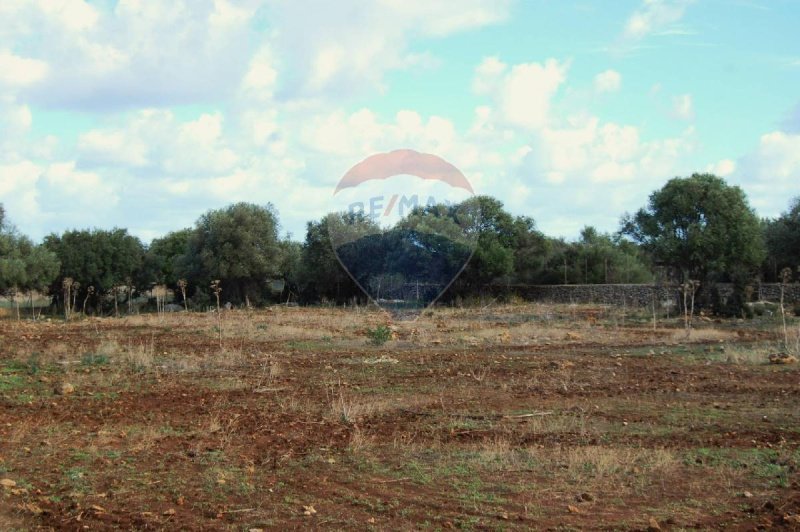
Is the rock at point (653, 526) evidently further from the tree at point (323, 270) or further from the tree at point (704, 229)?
the tree at point (323, 270)

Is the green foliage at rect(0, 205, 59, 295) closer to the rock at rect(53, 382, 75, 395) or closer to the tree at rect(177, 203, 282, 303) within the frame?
the tree at rect(177, 203, 282, 303)

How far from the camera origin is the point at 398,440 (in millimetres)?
8609

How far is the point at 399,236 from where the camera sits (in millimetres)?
33688

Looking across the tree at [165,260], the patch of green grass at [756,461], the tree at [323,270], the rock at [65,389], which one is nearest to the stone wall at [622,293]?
the tree at [323,270]

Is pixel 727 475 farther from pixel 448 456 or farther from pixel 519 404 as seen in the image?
pixel 519 404

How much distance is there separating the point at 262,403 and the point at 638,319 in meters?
22.3

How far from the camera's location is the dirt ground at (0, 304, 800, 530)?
6.09m

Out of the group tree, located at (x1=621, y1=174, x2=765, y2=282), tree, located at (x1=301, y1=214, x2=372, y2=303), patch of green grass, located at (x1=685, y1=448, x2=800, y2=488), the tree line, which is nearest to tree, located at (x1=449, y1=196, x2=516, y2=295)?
the tree line

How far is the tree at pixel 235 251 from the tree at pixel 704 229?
2156 centimetres

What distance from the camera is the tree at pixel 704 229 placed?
106ft

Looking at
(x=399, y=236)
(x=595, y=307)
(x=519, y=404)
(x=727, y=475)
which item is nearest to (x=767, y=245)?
(x=595, y=307)

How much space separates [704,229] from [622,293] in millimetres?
8791

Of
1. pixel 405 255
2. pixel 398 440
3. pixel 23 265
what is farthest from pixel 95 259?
pixel 398 440

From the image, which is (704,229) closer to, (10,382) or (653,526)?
(10,382)
